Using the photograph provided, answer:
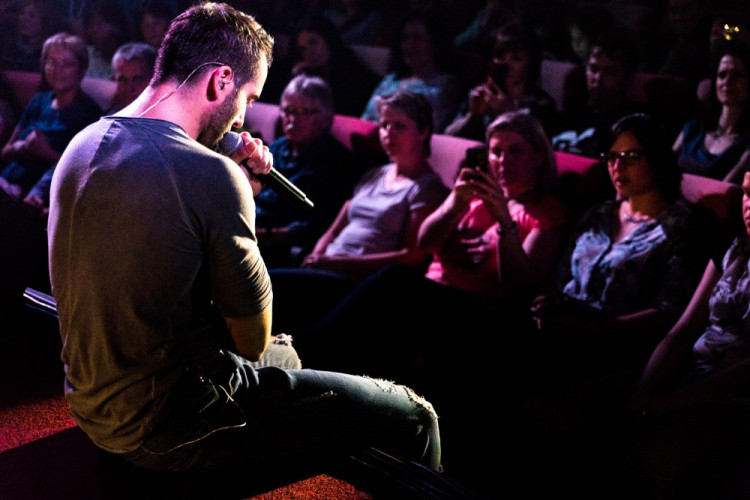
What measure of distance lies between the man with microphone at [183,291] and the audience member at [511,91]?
6.62ft

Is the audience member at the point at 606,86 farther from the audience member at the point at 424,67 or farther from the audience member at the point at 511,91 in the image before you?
the audience member at the point at 424,67

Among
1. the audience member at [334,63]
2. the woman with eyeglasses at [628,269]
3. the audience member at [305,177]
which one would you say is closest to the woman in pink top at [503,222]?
the woman with eyeglasses at [628,269]

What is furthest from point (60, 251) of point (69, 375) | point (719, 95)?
point (719, 95)

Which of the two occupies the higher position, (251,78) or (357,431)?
(251,78)

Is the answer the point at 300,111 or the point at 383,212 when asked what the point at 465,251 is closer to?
the point at 383,212

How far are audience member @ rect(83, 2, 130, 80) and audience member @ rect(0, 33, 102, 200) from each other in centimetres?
90

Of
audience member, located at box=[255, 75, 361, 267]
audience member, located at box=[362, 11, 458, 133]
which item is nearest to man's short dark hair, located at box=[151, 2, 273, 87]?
audience member, located at box=[255, 75, 361, 267]

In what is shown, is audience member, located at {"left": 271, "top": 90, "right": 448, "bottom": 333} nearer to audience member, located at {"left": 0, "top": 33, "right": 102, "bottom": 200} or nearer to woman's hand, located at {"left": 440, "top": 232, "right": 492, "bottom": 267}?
woman's hand, located at {"left": 440, "top": 232, "right": 492, "bottom": 267}

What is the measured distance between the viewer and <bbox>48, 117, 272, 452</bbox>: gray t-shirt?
3.20 feet

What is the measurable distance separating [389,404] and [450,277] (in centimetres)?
105

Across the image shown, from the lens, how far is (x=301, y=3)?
4.76 meters

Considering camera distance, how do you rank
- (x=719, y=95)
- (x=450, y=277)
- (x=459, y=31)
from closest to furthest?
1. (x=450, y=277)
2. (x=719, y=95)
3. (x=459, y=31)

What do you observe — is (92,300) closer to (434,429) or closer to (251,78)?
(251,78)

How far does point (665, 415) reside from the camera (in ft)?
4.98
